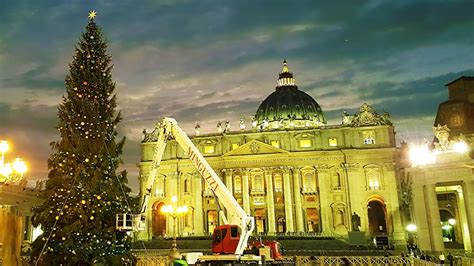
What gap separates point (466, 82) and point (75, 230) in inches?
1886

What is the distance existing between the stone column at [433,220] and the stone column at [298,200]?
3837 centimetres

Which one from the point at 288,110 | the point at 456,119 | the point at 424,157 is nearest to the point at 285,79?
the point at 288,110

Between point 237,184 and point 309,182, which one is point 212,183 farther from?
point 237,184

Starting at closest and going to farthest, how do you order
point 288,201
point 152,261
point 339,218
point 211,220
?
point 152,261
point 339,218
point 288,201
point 211,220

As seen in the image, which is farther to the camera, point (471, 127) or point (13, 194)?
point (471, 127)

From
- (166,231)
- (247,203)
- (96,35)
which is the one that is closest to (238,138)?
(247,203)

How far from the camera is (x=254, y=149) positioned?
71.8m

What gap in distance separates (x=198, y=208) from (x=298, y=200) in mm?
17209

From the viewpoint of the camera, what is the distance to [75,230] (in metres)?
18.5

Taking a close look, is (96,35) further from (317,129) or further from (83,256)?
(317,129)

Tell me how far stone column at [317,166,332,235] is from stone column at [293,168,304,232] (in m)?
3.33

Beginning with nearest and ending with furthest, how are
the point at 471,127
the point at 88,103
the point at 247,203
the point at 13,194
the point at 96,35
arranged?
the point at 88,103
the point at 96,35
the point at 13,194
the point at 471,127
the point at 247,203

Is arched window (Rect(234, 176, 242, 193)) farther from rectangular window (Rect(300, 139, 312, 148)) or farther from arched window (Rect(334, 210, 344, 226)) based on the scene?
arched window (Rect(334, 210, 344, 226))

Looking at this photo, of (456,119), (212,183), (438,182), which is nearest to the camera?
(212,183)
